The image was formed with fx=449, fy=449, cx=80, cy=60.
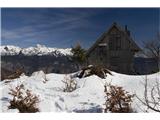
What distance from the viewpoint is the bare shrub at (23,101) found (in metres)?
4.11

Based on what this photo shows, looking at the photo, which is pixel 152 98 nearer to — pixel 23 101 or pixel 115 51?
pixel 115 51

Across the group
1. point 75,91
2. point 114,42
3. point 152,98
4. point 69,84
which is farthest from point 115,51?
point 152,98

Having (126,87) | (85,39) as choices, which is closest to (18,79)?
(85,39)

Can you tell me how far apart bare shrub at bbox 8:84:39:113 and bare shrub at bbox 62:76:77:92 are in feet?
1.60

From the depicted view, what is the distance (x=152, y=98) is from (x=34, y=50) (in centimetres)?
128

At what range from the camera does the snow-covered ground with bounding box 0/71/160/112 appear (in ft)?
13.7

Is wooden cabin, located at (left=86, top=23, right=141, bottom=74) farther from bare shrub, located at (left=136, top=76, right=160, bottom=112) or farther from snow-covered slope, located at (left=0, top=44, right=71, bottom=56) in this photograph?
bare shrub, located at (left=136, top=76, right=160, bottom=112)

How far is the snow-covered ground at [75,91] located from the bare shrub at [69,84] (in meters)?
0.04

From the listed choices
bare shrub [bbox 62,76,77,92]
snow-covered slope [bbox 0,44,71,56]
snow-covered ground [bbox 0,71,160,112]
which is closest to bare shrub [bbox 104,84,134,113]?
snow-covered ground [bbox 0,71,160,112]
